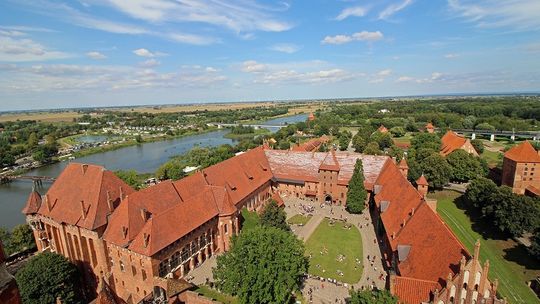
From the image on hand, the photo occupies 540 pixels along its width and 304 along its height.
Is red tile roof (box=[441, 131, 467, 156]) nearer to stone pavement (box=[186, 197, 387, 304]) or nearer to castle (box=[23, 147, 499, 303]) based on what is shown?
castle (box=[23, 147, 499, 303])

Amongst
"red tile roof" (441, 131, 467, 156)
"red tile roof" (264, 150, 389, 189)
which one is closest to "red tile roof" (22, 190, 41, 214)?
"red tile roof" (264, 150, 389, 189)

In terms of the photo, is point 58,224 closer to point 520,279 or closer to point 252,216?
point 252,216

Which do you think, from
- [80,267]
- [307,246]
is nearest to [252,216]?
[307,246]

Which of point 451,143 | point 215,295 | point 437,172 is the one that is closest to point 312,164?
point 437,172

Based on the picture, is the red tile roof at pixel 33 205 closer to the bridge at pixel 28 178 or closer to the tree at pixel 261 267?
the tree at pixel 261 267

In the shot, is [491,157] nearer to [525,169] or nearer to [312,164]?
[525,169]

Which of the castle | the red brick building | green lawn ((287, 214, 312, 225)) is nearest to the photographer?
the red brick building
